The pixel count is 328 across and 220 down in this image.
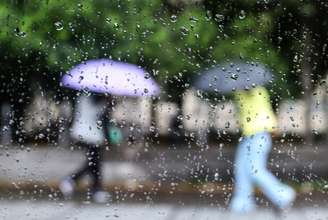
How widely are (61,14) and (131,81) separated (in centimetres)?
33

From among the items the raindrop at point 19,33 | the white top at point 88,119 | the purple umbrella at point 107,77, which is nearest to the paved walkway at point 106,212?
the white top at point 88,119

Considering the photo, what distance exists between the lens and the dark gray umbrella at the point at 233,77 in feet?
7.31

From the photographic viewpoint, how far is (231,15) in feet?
7.38

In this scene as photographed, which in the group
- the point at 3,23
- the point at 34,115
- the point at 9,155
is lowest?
the point at 9,155

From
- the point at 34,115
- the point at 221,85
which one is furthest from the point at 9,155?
the point at 221,85

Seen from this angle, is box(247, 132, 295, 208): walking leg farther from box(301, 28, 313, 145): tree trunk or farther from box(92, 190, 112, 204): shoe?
box(92, 190, 112, 204): shoe

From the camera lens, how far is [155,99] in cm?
222

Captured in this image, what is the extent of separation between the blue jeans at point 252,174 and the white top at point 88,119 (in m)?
0.49

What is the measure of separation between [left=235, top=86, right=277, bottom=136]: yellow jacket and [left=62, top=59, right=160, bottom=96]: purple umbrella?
307 millimetres

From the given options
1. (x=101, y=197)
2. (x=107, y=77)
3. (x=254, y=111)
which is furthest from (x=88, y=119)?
(x=254, y=111)

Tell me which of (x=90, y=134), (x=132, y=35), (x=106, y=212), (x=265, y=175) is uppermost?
(x=132, y=35)

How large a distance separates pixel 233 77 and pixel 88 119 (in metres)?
0.52

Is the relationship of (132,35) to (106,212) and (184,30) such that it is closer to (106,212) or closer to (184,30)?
(184,30)

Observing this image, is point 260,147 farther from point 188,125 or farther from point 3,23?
point 3,23
